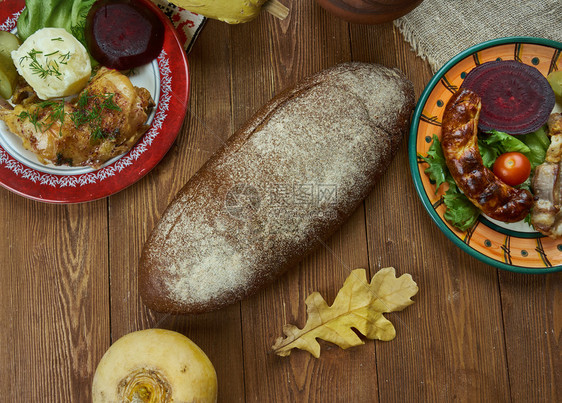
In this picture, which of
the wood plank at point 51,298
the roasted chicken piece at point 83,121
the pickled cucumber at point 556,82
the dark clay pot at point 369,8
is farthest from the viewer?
the wood plank at point 51,298

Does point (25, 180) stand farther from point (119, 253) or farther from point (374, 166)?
point (374, 166)

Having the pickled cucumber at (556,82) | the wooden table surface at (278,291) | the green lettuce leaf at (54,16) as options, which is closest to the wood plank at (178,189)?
the wooden table surface at (278,291)

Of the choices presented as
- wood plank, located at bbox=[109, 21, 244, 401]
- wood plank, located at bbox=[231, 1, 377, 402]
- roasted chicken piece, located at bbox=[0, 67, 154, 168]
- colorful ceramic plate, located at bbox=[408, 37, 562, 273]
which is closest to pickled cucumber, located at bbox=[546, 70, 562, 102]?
colorful ceramic plate, located at bbox=[408, 37, 562, 273]

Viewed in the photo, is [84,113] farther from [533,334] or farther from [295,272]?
[533,334]

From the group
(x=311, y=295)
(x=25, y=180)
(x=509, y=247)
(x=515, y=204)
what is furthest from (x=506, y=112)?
(x=25, y=180)

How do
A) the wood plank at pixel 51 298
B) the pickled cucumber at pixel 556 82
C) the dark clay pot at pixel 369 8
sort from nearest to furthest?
the dark clay pot at pixel 369 8, the pickled cucumber at pixel 556 82, the wood plank at pixel 51 298

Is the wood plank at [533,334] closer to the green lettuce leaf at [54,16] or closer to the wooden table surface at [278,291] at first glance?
the wooden table surface at [278,291]

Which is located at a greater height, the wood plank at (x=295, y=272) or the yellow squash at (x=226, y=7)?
the yellow squash at (x=226, y=7)
